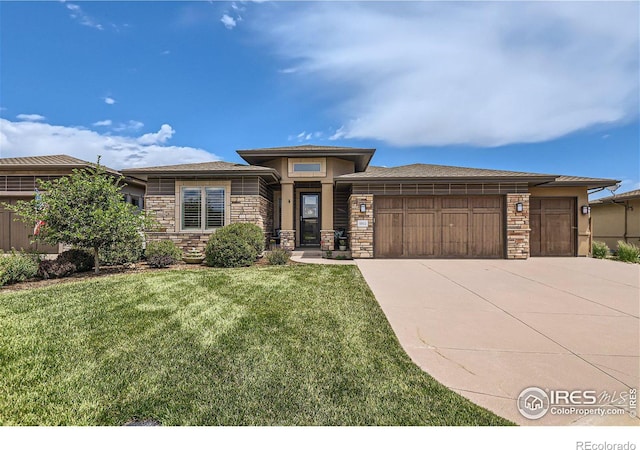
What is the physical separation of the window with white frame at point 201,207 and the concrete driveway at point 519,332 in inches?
270

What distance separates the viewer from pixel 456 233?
10.7m

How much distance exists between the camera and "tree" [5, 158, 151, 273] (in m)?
6.98

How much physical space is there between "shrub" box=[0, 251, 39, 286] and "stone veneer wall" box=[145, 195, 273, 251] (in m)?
4.44

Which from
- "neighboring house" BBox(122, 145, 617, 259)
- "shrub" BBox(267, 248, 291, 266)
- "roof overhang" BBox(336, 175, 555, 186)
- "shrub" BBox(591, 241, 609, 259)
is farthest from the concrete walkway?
"shrub" BBox(591, 241, 609, 259)

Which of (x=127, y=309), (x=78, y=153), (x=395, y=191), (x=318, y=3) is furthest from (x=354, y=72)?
(x=78, y=153)

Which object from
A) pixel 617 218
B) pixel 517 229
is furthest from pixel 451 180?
pixel 617 218

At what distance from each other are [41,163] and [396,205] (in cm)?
1443

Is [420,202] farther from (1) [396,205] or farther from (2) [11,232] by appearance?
(2) [11,232]

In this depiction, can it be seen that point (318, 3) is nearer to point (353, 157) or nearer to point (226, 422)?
point (226, 422)

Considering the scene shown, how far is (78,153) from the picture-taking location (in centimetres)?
1359

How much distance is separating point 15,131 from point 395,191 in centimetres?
1578

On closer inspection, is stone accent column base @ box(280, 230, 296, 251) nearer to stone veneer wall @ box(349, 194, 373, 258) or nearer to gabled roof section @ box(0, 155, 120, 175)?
stone veneer wall @ box(349, 194, 373, 258)

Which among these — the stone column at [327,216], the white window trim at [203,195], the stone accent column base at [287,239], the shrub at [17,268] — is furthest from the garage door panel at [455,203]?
the shrub at [17,268]
